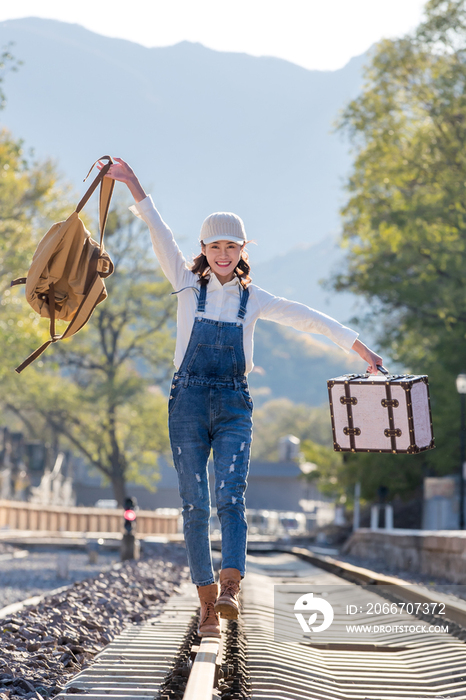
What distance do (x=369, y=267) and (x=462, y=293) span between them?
4.81 metres

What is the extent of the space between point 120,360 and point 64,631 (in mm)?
41273

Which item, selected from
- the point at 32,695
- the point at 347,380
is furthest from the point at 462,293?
the point at 32,695

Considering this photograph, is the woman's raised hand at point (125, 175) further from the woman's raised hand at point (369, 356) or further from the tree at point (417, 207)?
the tree at point (417, 207)

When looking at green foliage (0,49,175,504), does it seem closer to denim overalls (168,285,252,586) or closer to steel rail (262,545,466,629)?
steel rail (262,545,466,629)

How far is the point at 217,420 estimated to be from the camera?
4.15m

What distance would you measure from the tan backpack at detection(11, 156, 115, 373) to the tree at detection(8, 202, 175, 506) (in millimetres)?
39030

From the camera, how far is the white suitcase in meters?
4.34

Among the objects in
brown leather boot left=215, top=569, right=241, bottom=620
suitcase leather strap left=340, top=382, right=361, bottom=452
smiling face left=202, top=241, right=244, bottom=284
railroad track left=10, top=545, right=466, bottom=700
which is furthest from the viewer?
suitcase leather strap left=340, top=382, right=361, bottom=452

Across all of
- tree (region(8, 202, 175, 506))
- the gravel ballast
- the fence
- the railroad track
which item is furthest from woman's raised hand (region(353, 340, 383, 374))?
tree (region(8, 202, 175, 506))

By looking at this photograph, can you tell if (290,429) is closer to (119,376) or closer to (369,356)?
(119,376)

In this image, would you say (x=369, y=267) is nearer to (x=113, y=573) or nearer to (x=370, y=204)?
(x=370, y=204)

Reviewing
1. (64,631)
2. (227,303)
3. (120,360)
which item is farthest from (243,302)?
(120,360)

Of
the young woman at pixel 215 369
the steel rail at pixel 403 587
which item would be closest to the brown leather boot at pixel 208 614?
the young woman at pixel 215 369

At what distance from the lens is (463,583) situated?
36.3ft
